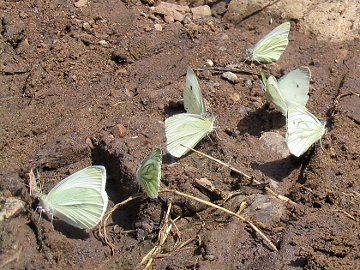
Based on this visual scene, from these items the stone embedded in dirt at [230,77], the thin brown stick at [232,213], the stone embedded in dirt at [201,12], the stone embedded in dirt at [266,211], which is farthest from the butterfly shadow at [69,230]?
the stone embedded in dirt at [201,12]

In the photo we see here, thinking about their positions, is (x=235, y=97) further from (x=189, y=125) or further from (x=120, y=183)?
(x=120, y=183)

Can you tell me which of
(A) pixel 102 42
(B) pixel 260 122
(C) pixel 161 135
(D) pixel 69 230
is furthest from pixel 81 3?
(D) pixel 69 230

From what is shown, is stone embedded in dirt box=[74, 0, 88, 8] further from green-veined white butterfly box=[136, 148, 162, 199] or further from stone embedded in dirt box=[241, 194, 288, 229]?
stone embedded in dirt box=[241, 194, 288, 229]

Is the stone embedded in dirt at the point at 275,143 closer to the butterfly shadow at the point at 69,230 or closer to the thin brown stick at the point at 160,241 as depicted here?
the thin brown stick at the point at 160,241

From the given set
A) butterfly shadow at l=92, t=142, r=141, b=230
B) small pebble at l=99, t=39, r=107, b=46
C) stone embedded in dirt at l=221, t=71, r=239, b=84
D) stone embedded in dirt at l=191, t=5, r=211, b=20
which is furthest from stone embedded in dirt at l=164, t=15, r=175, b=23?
butterfly shadow at l=92, t=142, r=141, b=230

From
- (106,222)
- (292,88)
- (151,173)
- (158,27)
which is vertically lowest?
(106,222)
